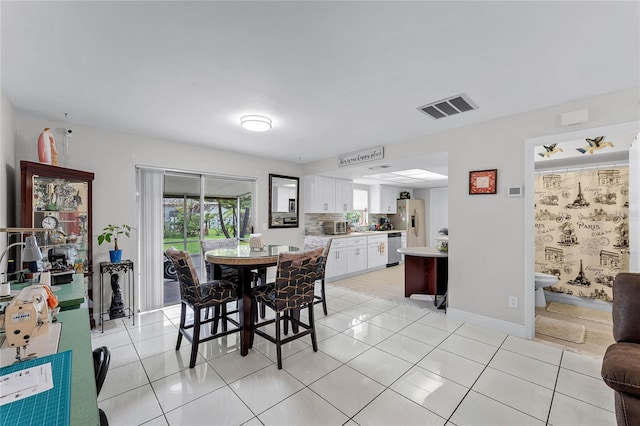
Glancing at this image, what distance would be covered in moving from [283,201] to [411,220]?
4.01 m

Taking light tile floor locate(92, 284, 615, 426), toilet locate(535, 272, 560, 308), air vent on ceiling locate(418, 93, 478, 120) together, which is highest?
air vent on ceiling locate(418, 93, 478, 120)

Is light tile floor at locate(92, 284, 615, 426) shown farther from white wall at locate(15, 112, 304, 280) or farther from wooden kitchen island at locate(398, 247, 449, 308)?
white wall at locate(15, 112, 304, 280)

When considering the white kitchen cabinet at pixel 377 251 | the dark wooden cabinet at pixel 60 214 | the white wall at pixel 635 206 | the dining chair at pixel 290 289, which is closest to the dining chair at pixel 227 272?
the dining chair at pixel 290 289

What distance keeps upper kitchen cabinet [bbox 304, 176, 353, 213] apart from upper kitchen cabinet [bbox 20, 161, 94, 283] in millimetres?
3416

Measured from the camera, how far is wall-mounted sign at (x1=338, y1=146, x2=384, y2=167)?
168 inches

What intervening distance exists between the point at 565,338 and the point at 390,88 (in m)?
3.18

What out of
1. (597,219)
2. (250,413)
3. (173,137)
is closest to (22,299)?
(250,413)

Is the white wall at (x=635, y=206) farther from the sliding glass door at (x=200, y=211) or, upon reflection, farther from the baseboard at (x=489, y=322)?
the sliding glass door at (x=200, y=211)

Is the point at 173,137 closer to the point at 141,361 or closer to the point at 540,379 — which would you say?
the point at 141,361

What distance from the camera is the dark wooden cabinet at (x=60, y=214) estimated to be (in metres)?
2.61

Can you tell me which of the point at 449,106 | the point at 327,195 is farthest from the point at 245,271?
the point at 327,195

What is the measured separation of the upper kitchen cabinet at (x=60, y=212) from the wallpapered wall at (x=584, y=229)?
6.26 meters

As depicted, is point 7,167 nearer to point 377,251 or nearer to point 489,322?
point 489,322

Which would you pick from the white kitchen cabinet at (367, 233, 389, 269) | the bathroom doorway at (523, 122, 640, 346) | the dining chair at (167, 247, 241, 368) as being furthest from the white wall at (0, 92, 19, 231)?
the white kitchen cabinet at (367, 233, 389, 269)
